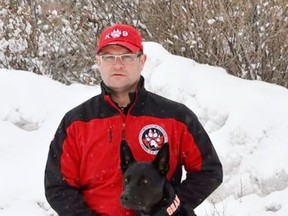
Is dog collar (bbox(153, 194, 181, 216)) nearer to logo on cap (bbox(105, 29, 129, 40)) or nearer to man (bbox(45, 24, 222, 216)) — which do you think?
man (bbox(45, 24, 222, 216))

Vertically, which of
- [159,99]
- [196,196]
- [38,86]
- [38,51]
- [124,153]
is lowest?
[196,196]

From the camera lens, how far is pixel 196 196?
11.5ft

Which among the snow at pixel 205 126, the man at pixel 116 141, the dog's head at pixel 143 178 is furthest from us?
the snow at pixel 205 126

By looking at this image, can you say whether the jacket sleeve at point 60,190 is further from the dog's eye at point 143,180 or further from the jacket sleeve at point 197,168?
the jacket sleeve at point 197,168

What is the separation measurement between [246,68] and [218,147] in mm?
1876

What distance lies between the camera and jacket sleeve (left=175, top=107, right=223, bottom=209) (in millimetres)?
3475

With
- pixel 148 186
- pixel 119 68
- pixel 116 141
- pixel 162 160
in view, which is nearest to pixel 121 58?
pixel 119 68

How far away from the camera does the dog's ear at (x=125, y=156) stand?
3.31m

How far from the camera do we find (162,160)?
3.32 m

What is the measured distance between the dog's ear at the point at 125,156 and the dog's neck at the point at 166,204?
23cm

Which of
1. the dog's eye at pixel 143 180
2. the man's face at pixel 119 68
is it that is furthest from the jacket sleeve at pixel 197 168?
the man's face at pixel 119 68

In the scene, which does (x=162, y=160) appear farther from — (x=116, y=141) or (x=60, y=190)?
(x=60, y=190)

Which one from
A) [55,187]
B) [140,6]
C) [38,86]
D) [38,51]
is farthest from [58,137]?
[38,51]

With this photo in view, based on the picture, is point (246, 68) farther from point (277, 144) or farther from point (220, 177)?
point (220, 177)
